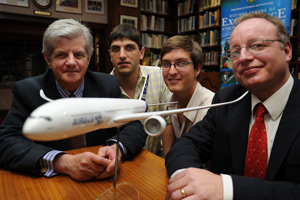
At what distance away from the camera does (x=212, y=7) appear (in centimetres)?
539

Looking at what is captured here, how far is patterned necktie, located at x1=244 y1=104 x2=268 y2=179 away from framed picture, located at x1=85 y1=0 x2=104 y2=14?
5234 millimetres

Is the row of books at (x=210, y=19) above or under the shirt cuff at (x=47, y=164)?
above

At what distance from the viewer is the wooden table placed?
3.06ft

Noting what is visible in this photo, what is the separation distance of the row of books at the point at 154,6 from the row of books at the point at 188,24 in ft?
1.96

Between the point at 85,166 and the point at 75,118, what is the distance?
525 millimetres

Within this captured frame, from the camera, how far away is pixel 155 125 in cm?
71

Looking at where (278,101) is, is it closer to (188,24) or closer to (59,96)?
(59,96)

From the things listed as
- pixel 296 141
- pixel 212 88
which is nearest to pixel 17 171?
pixel 296 141

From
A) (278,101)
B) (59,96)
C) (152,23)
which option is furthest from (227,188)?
(152,23)

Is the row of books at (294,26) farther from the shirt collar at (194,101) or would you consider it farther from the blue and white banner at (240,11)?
the shirt collar at (194,101)

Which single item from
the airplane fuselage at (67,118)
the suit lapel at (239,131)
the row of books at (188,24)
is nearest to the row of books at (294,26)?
the row of books at (188,24)

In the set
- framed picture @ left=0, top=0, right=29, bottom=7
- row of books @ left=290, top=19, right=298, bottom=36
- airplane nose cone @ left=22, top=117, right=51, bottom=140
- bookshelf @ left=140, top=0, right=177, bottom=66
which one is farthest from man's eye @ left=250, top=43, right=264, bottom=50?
framed picture @ left=0, top=0, right=29, bottom=7

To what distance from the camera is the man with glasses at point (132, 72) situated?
2.35m

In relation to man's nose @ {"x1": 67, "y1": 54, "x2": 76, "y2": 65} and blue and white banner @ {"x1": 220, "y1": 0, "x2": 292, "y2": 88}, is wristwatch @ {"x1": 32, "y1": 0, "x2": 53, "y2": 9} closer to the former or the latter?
blue and white banner @ {"x1": 220, "y1": 0, "x2": 292, "y2": 88}
